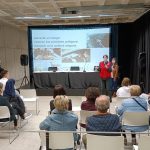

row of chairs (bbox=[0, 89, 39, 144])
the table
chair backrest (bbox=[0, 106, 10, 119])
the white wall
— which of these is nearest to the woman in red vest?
the table

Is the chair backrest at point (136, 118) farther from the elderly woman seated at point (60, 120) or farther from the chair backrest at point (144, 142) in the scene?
the chair backrest at point (144, 142)

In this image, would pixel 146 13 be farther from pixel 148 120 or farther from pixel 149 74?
pixel 148 120

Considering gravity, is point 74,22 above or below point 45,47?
above

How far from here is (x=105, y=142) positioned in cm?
267

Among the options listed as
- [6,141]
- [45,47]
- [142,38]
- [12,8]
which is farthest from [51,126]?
[45,47]

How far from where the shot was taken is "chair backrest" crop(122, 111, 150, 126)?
12.4 feet

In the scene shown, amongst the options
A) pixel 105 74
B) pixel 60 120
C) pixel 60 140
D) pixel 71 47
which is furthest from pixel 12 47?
pixel 60 140

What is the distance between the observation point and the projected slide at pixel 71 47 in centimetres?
1153

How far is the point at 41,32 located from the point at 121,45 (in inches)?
151

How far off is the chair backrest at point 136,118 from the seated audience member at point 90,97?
0.49m

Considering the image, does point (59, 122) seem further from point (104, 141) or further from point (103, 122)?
point (104, 141)

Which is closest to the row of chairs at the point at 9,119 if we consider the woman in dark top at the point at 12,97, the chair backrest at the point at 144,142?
the woman in dark top at the point at 12,97

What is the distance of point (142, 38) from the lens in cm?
1012

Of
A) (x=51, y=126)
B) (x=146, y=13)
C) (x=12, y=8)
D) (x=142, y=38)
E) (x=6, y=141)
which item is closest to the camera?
(x=51, y=126)
